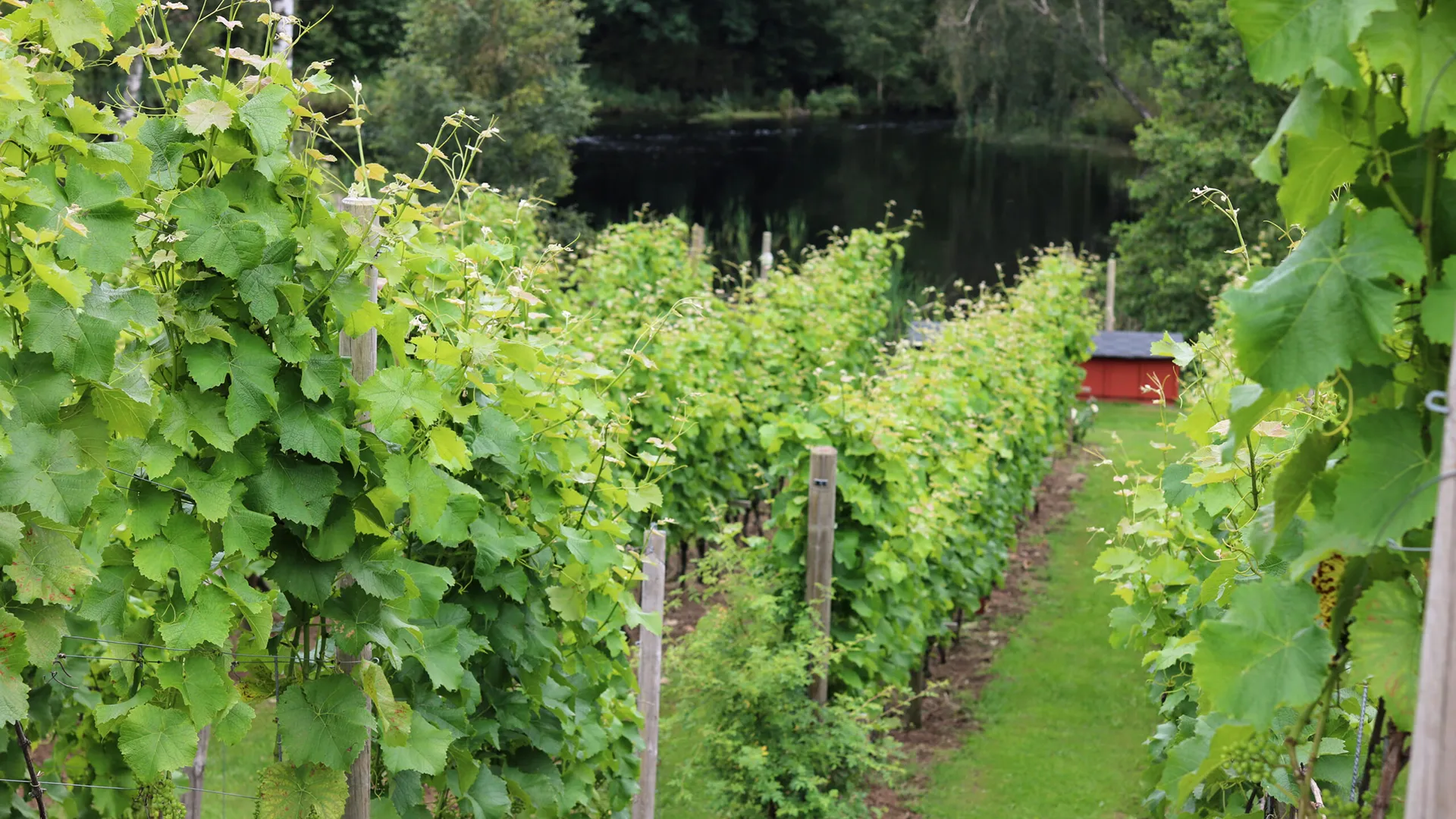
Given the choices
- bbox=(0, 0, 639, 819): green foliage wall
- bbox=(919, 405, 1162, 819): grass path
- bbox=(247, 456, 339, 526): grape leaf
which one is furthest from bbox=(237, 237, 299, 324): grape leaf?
bbox=(919, 405, 1162, 819): grass path

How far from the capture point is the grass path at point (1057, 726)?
17.1ft

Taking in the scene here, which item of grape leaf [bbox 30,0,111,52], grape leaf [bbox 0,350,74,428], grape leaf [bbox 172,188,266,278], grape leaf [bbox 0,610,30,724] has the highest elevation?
grape leaf [bbox 30,0,111,52]

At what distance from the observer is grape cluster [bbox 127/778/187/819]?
3.38 meters

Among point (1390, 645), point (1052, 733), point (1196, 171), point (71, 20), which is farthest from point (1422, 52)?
point (1196, 171)

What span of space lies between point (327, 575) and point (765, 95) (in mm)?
42379

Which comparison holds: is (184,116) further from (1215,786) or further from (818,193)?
(818,193)

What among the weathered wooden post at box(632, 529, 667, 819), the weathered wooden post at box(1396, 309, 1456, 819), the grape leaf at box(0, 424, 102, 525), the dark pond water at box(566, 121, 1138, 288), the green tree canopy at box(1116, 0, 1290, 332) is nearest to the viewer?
the weathered wooden post at box(1396, 309, 1456, 819)

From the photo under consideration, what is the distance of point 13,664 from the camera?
1.99m

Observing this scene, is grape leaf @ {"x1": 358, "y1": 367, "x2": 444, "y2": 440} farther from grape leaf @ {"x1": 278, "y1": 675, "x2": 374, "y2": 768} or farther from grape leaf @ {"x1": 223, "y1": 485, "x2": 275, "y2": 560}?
grape leaf @ {"x1": 278, "y1": 675, "x2": 374, "y2": 768}

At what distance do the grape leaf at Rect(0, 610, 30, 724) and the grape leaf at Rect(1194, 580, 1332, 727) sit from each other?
165 cm

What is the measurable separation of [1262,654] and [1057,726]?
4.92 m

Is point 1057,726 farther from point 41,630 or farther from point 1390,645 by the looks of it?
point 1390,645

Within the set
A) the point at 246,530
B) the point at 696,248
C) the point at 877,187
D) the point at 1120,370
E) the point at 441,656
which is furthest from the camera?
the point at 877,187

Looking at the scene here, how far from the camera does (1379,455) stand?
47.9 inches
